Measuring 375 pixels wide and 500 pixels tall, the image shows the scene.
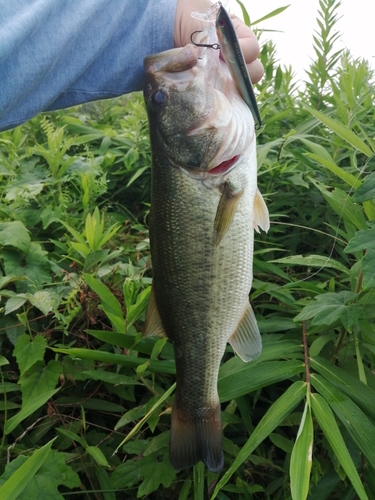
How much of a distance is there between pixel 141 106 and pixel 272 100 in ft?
2.96

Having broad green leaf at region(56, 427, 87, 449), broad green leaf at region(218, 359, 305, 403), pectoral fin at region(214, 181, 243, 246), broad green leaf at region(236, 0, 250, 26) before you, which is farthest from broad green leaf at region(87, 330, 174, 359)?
broad green leaf at region(236, 0, 250, 26)

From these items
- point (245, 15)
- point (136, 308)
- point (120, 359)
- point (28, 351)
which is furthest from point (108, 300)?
point (245, 15)

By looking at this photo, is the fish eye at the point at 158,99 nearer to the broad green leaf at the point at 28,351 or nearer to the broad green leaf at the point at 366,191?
the broad green leaf at the point at 366,191

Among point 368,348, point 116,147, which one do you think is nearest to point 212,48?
point 368,348

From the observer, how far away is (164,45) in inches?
61.4

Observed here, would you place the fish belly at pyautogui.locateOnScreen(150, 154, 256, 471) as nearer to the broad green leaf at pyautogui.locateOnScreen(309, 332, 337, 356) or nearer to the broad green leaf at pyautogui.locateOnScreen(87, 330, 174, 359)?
the broad green leaf at pyautogui.locateOnScreen(87, 330, 174, 359)

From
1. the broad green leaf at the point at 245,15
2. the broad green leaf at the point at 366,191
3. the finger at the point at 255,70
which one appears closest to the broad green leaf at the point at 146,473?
the broad green leaf at the point at 366,191

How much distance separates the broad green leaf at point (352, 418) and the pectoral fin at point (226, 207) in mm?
570

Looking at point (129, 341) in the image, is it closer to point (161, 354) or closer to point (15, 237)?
point (161, 354)

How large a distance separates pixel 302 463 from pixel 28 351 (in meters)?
0.96

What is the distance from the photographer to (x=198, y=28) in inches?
57.9

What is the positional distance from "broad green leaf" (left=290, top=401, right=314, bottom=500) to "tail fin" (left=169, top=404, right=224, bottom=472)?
24 centimetres

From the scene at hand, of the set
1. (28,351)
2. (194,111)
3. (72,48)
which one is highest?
(72,48)

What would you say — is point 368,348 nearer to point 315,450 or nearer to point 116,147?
point 315,450
